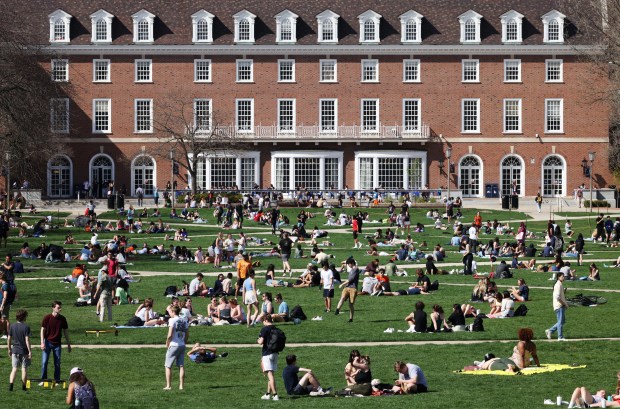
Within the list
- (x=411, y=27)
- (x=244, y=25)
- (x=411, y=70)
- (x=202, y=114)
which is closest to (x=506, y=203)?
Result: (x=411, y=70)

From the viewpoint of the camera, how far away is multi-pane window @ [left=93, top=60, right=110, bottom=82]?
103m

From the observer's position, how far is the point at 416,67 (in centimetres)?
10388

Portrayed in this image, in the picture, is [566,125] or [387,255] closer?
[387,255]

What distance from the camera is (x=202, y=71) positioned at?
10344 cm

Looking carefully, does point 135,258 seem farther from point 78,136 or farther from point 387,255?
point 78,136

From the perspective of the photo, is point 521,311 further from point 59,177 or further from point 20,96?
point 59,177

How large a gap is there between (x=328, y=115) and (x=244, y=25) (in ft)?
25.8

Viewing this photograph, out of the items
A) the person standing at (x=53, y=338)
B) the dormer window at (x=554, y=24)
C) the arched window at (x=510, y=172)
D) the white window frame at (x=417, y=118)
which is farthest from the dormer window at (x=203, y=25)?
the person standing at (x=53, y=338)

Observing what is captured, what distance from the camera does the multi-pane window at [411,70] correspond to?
341 feet

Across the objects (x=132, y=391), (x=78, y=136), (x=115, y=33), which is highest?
(x=115, y=33)

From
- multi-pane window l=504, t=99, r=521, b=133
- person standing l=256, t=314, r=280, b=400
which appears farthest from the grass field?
multi-pane window l=504, t=99, r=521, b=133

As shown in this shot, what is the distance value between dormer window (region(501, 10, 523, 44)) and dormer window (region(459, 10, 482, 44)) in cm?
165

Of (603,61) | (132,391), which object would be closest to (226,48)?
(603,61)

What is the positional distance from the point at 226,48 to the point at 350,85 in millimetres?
8164
